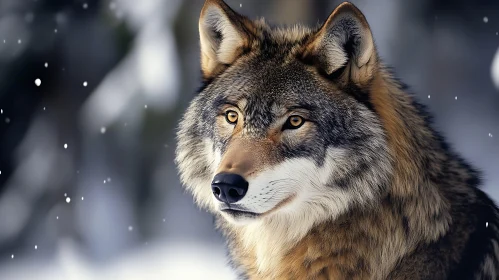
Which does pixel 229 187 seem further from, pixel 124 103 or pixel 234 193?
pixel 124 103

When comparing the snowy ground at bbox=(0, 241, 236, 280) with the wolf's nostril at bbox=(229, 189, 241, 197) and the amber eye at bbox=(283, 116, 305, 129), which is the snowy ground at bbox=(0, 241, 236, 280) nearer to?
the amber eye at bbox=(283, 116, 305, 129)

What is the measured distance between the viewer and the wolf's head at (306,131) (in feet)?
10.1

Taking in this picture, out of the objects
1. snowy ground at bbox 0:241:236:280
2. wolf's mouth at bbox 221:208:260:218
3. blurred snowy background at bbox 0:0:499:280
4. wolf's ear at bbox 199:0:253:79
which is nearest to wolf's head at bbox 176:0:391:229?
wolf's mouth at bbox 221:208:260:218

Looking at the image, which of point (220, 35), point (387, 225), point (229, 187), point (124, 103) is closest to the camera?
point (229, 187)

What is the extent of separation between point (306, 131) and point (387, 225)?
0.56m

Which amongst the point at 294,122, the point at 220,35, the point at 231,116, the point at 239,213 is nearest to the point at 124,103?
the point at 220,35

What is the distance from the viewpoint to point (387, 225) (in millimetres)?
3166

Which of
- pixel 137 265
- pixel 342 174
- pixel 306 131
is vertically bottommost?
pixel 137 265

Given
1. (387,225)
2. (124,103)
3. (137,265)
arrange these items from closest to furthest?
(387,225) < (137,265) < (124,103)

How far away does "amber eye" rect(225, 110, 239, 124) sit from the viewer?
3326 mm

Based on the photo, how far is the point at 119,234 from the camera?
923 cm

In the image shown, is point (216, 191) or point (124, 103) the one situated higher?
point (216, 191)

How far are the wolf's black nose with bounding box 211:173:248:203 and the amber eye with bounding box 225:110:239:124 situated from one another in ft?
1.46

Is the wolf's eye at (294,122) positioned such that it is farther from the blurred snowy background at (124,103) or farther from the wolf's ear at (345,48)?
the blurred snowy background at (124,103)
